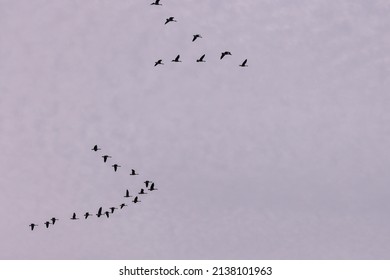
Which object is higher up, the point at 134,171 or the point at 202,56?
the point at 202,56
